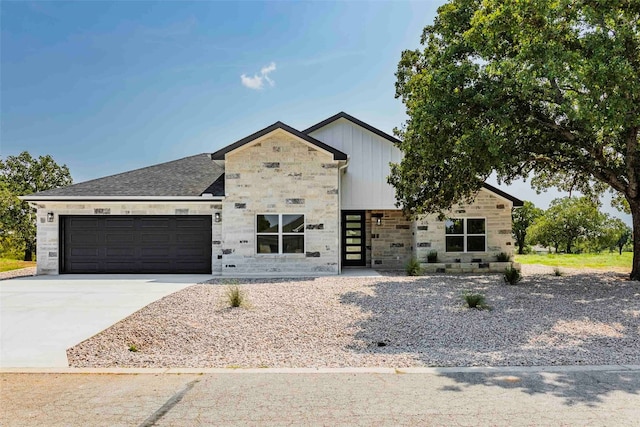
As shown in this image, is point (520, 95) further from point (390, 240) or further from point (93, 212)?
point (93, 212)

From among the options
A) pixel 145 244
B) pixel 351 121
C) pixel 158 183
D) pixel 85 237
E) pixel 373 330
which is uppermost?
pixel 351 121

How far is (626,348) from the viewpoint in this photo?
6.19 metres

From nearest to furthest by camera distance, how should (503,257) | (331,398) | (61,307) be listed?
(331,398) → (61,307) → (503,257)

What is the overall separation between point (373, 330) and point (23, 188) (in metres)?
28.5

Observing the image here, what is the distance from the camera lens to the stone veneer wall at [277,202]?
47.2 ft

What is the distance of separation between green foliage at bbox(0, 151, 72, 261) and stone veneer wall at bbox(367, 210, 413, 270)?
2014cm

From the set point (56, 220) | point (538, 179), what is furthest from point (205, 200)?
point (538, 179)

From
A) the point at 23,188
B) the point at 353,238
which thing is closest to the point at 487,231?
the point at 353,238

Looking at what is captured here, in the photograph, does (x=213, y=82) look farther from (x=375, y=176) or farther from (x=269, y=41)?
(x=375, y=176)

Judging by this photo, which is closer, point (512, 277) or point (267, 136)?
point (512, 277)

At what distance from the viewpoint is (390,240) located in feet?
58.4

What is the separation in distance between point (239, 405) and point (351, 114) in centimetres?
1461

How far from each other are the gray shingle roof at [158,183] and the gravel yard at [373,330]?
5.41 m

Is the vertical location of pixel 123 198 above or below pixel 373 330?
above
